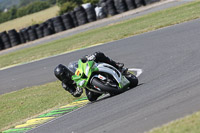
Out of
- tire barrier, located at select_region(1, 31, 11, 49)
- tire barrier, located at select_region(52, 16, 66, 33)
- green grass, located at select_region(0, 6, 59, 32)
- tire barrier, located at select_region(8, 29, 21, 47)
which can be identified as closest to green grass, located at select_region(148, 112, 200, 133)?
tire barrier, located at select_region(52, 16, 66, 33)

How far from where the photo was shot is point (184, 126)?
16.7ft

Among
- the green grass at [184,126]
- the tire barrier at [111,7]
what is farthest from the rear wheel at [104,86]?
the tire barrier at [111,7]

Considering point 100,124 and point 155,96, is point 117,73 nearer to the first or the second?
point 155,96

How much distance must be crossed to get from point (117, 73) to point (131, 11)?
21.3 metres

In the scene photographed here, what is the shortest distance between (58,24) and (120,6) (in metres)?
5.01

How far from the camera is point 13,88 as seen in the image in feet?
51.2

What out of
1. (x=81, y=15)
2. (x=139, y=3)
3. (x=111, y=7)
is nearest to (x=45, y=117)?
(x=139, y=3)

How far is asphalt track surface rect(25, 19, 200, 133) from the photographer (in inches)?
237

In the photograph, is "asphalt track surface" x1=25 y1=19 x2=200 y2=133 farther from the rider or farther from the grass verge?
the grass verge

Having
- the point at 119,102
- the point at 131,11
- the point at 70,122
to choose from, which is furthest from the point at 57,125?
the point at 131,11

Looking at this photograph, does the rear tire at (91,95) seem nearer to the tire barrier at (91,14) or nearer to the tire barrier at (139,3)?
the tire barrier at (139,3)

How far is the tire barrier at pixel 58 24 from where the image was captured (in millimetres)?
32094

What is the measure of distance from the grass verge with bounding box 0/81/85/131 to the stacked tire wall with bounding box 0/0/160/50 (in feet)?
56.0

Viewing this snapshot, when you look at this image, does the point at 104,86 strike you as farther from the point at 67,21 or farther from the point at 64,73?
the point at 67,21
